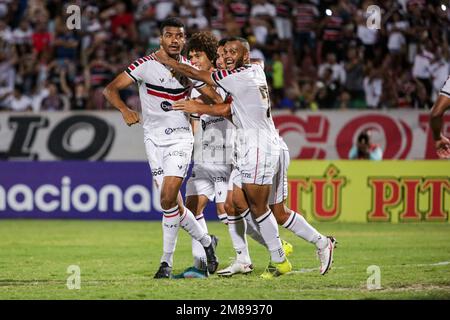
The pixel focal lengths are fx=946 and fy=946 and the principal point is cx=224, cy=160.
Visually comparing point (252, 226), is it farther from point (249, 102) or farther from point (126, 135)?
point (126, 135)

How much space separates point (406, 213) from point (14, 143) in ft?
26.1

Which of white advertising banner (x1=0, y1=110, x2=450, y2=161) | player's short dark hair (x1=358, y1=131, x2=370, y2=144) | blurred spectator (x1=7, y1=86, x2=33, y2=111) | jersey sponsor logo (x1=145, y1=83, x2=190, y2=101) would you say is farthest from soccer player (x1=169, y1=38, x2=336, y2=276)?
blurred spectator (x1=7, y1=86, x2=33, y2=111)

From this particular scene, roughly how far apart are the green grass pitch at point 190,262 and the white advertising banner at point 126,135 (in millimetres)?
1817

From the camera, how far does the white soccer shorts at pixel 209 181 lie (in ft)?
36.8

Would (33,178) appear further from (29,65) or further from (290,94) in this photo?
(290,94)

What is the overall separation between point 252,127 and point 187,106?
713mm

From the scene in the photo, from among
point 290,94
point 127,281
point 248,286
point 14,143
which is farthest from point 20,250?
point 290,94

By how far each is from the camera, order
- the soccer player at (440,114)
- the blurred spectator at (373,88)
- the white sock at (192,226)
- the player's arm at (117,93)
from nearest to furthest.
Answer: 1. the soccer player at (440,114)
2. the player's arm at (117,93)
3. the white sock at (192,226)
4. the blurred spectator at (373,88)

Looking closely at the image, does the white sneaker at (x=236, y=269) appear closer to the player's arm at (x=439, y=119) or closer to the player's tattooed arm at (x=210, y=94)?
the player's tattooed arm at (x=210, y=94)

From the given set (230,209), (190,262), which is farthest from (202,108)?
(190,262)

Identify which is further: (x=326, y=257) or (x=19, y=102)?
(x=19, y=102)

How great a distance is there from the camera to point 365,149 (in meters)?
18.2

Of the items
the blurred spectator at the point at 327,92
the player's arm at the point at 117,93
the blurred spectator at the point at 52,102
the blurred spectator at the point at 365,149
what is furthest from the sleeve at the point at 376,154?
the player's arm at the point at 117,93
